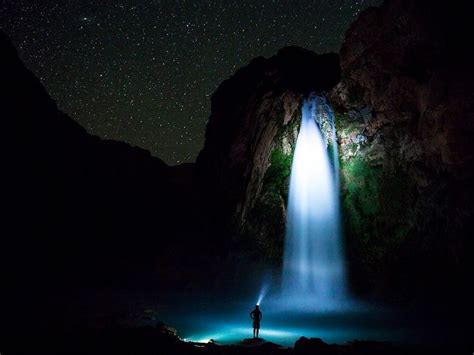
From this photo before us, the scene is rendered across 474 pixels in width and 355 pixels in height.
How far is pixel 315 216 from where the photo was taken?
25.3m

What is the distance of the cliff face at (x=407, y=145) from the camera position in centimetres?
1582

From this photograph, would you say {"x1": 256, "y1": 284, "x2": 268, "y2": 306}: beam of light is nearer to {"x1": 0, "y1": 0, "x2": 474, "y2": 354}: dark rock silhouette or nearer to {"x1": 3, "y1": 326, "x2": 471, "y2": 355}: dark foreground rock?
{"x1": 0, "y1": 0, "x2": 474, "y2": 354}: dark rock silhouette

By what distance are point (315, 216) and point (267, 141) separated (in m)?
6.65

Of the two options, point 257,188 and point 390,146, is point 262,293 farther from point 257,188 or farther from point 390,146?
point 390,146

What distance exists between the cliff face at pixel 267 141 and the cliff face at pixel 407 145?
4.20m

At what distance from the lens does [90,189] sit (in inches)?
1697

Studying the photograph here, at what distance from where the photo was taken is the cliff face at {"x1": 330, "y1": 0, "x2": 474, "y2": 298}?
623 inches

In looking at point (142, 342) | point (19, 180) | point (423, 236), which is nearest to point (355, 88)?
point (423, 236)

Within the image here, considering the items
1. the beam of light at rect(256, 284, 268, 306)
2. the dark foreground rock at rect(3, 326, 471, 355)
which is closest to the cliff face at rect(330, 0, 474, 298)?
the beam of light at rect(256, 284, 268, 306)

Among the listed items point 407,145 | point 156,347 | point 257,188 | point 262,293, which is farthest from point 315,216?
point 156,347

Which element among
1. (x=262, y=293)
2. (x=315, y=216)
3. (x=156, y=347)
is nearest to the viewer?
(x=156, y=347)

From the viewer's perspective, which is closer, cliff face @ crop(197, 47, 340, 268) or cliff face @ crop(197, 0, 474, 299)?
cliff face @ crop(197, 0, 474, 299)

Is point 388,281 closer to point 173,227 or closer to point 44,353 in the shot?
point 44,353

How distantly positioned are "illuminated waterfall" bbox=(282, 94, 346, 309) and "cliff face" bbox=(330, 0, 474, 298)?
0.98 m
